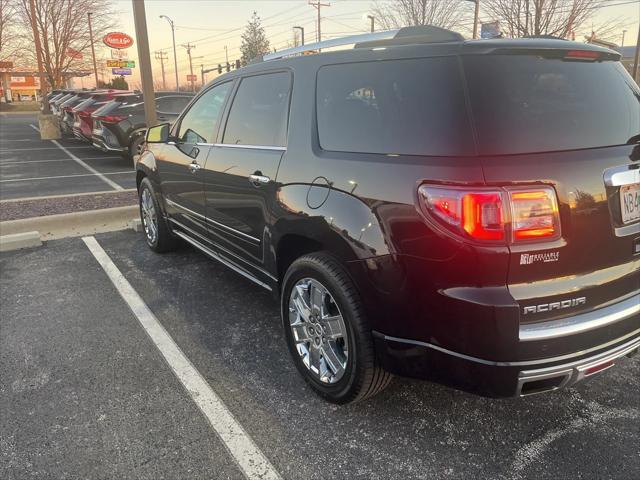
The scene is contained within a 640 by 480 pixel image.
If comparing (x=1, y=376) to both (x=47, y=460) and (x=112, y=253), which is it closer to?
(x=47, y=460)

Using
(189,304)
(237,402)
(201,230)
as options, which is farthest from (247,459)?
(201,230)

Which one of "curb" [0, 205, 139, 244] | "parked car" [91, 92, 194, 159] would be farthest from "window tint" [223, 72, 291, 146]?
"parked car" [91, 92, 194, 159]

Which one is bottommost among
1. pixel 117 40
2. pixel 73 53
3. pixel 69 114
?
pixel 69 114

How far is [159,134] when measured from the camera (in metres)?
4.95

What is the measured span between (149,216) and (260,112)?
265 cm

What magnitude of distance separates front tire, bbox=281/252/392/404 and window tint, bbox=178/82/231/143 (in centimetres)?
171

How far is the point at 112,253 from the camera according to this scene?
552 cm

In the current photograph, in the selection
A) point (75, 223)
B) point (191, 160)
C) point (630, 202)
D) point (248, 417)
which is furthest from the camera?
point (75, 223)

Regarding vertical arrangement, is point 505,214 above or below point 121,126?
below

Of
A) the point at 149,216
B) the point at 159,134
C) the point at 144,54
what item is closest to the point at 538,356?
the point at 159,134

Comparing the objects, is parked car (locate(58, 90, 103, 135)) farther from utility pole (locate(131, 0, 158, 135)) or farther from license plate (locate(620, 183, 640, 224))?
license plate (locate(620, 183, 640, 224))

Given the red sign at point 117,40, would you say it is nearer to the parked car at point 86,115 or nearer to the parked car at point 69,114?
the parked car at point 69,114

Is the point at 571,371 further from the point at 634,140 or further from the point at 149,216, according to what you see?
the point at 149,216

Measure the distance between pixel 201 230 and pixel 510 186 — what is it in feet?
9.54
